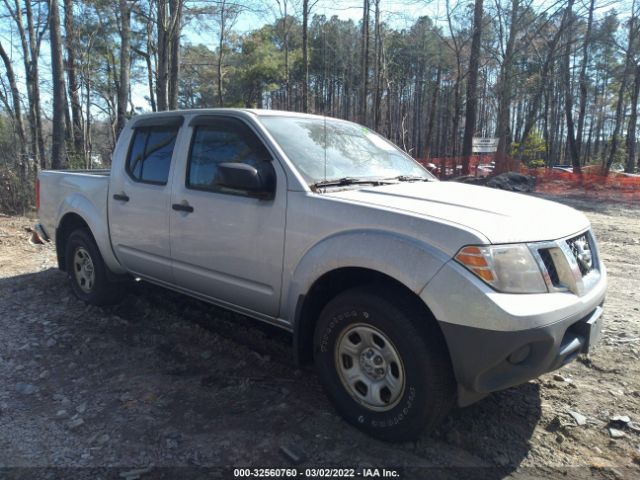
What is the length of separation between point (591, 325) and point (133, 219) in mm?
3617

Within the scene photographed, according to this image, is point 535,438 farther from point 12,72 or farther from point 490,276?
point 12,72

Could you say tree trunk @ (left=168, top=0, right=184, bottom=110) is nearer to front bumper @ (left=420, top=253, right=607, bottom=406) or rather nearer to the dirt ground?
the dirt ground

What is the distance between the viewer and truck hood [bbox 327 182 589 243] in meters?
2.62

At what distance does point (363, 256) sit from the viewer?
2803 mm

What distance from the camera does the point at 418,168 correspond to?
4273mm

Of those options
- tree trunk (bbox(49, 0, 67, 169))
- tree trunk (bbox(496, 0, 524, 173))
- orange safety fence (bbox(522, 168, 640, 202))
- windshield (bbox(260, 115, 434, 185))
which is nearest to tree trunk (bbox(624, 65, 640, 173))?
tree trunk (bbox(496, 0, 524, 173))

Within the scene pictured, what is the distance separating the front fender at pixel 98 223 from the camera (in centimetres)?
478

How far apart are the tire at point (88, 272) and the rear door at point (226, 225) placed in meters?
1.28

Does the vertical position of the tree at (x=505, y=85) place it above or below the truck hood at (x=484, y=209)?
above

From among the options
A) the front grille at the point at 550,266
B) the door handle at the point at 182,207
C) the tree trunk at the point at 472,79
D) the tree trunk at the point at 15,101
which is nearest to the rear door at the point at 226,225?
the door handle at the point at 182,207

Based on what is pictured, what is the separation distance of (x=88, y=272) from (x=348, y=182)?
3216 mm

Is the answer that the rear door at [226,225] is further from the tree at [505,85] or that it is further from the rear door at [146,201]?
the tree at [505,85]

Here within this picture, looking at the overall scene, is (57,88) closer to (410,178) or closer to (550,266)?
(410,178)

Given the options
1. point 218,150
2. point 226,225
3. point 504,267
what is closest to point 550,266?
point 504,267
